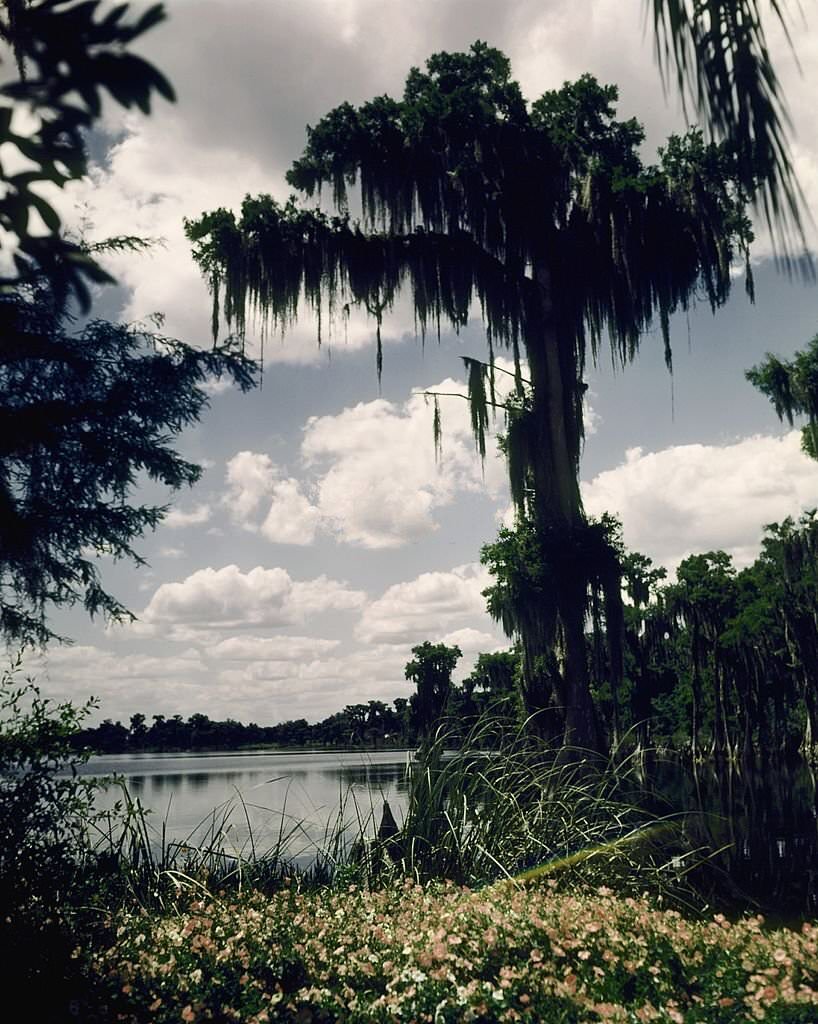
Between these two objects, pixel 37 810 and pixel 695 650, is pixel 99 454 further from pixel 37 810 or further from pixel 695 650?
pixel 695 650

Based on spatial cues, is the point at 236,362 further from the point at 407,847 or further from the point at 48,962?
the point at 48,962

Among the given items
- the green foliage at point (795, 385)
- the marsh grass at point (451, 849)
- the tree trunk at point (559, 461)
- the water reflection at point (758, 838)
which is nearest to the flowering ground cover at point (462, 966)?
the marsh grass at point (451, 849)

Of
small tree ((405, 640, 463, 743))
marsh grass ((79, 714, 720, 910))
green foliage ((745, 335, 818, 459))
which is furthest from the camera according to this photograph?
small tree ((405, 640, 463, 743))

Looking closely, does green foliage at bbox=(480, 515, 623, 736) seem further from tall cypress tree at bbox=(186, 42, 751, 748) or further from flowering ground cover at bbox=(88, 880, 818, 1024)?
flowering ground cover at bbox=(88, 880, 818, 1024)

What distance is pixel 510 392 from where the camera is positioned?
14.9 metres

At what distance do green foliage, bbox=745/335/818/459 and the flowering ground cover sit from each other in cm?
2065

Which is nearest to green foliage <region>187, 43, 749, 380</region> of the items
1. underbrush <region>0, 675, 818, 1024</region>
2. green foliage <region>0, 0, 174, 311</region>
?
underbrush <region>0, 675, 818, 1024</region>

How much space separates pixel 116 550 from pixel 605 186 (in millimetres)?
9402

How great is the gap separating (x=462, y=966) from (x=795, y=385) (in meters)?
22.2

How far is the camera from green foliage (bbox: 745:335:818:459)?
75.4 feet

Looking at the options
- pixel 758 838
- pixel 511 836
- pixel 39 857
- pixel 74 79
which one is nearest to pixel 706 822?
pixel 758 838

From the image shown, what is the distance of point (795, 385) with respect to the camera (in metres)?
23.2

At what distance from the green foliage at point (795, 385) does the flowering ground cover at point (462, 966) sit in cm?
2065

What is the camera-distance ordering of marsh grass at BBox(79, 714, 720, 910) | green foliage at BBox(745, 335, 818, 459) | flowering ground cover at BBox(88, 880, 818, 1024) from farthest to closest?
green foliage at BBox(745, 335, 818, 459)
marsh grass at BBox(79, 714, 720, 910)
flowering ground cover at BBox(88, 880, 818, 1024)
